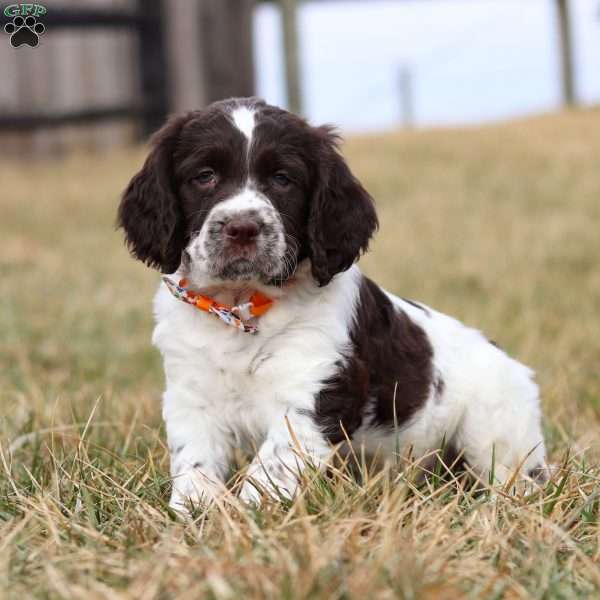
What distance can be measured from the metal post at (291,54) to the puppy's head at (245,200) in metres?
12.5

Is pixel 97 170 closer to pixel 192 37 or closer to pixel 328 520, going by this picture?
pixel 192 37

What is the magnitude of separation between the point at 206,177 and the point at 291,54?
42.3 feet

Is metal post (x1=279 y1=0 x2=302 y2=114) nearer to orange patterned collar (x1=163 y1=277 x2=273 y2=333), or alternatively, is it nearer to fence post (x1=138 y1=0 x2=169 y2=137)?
fence post (x1=138 y1=0 x2=169 y2=137)

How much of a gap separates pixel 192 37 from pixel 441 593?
13.7 m

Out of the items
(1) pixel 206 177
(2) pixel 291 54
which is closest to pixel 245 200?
(1) pixel 206 177

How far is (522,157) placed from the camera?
1418 centimetres

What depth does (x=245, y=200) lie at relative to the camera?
3.38 meters

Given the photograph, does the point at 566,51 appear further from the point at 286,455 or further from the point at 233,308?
the point at 286,455

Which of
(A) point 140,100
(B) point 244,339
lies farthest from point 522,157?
(B) point 244,339

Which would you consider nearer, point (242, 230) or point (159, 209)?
point (242, 230)

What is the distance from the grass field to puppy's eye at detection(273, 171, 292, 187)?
102 cm

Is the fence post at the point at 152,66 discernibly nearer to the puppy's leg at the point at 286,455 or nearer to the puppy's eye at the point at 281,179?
the puppy's eye at the point at 281,179

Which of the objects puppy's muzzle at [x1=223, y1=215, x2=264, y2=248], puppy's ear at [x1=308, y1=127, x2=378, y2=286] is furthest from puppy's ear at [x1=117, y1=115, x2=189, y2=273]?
puppy's ear at [x1=308, y1=127, x2=378, y2=286]

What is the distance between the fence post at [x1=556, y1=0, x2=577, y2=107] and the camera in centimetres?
1905
